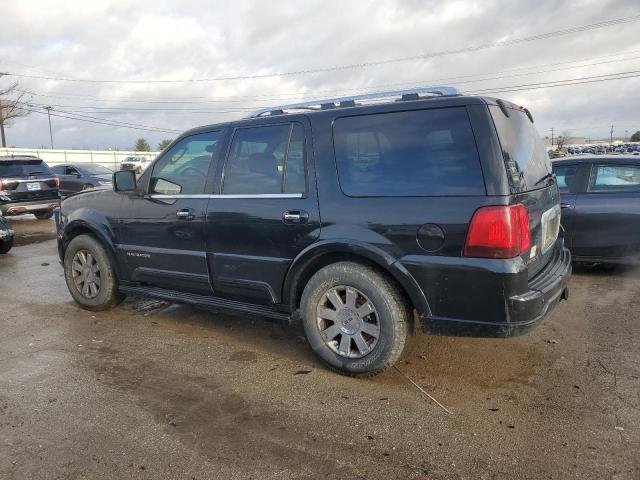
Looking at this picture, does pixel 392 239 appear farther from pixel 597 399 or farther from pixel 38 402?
pixel 38 402

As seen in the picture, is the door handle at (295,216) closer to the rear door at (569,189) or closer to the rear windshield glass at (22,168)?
the rear door at (569,189)

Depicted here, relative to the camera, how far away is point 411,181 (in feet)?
10.9

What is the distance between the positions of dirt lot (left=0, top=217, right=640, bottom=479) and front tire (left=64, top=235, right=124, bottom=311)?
300 millimetres

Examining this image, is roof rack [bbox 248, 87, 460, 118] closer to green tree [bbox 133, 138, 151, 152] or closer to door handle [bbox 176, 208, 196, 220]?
door handle [bbox 176, 208, 196, 220]

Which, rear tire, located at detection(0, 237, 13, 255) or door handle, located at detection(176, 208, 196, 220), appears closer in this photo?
door handle, located at detection(176, 208, 196, 220)

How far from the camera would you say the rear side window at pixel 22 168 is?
39.9 ft

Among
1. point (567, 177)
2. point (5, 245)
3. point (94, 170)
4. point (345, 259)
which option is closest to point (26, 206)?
point (5, 245)

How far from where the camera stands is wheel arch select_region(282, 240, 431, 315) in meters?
3.34

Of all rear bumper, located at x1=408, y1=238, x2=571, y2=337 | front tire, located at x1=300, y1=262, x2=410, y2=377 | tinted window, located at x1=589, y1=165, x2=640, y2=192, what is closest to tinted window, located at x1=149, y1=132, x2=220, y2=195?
front tire, located at x1=300, y1=262, x2=410, y2=377

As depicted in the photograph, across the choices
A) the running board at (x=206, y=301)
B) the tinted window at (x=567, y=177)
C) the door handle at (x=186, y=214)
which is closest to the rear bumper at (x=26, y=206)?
the running board at (x=206, y=301)

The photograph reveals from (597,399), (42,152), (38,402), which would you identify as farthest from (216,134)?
(42,152)

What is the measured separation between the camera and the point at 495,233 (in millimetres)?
3039

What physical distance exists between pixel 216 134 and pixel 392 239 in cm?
190

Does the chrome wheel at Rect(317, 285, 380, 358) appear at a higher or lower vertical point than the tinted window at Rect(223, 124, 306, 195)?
lower
